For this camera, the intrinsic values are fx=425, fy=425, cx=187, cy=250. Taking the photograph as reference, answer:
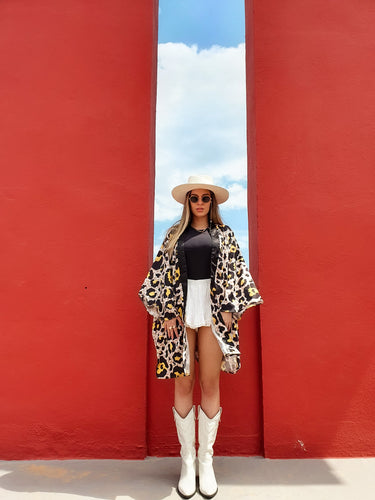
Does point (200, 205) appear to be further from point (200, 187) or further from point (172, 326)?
point (172, 326)

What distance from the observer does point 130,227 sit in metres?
3.04

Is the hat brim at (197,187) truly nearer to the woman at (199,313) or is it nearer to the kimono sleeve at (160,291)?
the woman at (199,313)

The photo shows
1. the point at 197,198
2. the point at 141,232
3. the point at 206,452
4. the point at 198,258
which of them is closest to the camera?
the point at 206,452

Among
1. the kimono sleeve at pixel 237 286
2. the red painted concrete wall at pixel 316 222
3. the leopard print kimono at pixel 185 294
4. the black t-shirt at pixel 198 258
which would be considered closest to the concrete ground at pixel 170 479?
the red painted concrete wall at pixel 316 222

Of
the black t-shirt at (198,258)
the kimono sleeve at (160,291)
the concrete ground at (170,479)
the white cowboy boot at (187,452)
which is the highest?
the black t-shirt at (198,258)

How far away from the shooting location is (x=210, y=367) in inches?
99.1

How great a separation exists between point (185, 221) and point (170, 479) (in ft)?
5.09

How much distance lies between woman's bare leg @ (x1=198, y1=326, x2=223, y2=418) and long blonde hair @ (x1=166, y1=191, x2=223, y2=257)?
1.81ft

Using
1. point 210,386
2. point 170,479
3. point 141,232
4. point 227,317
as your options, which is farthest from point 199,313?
point 170,479

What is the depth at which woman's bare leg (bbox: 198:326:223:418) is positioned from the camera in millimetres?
2512

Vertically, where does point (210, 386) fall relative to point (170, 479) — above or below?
above

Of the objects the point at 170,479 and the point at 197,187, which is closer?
the point at 170,479

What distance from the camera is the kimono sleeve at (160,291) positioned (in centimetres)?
253

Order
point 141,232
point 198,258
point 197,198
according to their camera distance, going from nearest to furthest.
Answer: point 198,258
point 197,198
point 141,232
